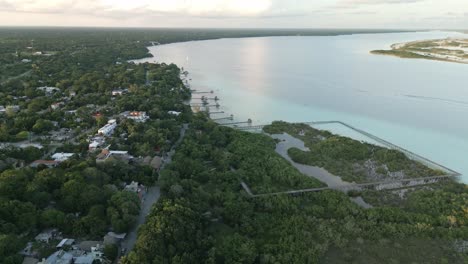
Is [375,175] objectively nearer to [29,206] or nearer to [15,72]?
[29,206]

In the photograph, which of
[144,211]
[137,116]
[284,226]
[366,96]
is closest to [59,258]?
[144,211]

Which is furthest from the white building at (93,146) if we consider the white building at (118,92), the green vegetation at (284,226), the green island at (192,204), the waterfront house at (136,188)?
the white building at (118,92)

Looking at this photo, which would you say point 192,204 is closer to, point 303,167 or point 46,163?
point 303,167

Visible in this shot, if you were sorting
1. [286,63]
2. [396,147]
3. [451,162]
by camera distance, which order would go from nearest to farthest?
[451,162], [396,147], [286,63]

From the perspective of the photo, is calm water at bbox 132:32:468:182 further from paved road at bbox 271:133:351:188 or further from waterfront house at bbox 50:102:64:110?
waterfront house at bbox 50:102:64:110

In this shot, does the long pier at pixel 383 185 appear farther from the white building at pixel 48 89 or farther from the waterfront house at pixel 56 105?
the white building at pixel 48 89

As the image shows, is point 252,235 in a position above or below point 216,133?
below

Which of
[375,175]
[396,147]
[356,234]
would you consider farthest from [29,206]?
[396,147]
